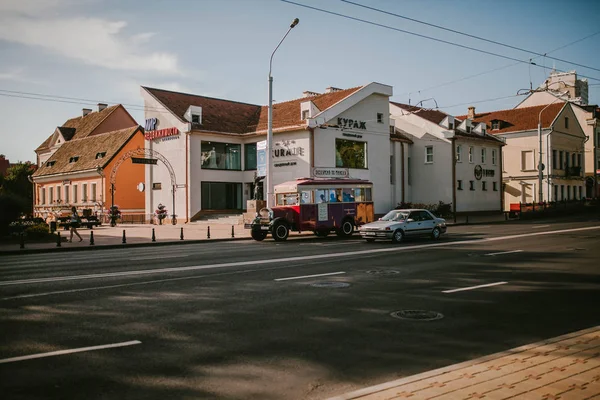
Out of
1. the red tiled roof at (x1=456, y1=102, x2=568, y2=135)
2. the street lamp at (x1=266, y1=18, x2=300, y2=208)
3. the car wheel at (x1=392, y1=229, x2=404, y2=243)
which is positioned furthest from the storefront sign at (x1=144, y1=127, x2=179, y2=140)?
the red tiled roof at (x1=456, y1=102, x2=568, y2=135)

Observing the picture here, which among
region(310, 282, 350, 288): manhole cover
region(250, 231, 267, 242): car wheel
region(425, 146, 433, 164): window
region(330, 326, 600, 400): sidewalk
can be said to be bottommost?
region(330, 326, 600, 400): sidewalk

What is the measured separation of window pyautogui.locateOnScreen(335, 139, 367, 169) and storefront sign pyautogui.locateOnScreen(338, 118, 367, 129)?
1201mm

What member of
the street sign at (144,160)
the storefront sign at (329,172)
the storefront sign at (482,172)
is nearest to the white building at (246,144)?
the storefront sign at (329,172)

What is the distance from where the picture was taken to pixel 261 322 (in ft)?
23.7

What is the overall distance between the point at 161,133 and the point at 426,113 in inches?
1017

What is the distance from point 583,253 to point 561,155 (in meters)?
50.6

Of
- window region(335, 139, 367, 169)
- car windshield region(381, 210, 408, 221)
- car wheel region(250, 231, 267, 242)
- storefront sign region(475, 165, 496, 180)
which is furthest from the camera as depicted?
storefront sign region(475, 165, 496, 180)

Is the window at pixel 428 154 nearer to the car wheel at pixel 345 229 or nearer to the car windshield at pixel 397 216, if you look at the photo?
the car wheel at pixel 345 229

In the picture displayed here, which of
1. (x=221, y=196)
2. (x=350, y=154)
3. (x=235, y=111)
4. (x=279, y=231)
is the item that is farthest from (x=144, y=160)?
(x=279, y=231)

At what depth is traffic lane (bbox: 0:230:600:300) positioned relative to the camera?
10.2 m

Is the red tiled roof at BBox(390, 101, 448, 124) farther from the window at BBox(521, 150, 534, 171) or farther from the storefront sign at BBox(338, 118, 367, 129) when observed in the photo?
the window at BBox(521, 150, 534, 171)

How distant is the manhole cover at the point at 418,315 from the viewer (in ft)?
24.7

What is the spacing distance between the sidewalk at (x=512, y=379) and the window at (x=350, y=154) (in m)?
33.1

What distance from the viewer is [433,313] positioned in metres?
7.88
